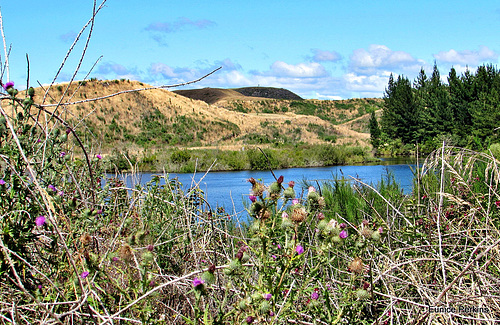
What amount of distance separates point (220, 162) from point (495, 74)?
27.2 metres

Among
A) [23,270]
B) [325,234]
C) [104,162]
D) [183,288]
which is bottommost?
[183,288]

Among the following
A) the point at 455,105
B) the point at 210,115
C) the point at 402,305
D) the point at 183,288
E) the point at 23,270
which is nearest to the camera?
the point at 23,270

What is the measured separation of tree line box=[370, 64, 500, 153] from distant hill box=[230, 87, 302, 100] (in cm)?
4836

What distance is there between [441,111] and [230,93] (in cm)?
5134

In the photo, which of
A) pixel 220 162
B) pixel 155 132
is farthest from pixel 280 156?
pixel 155 132

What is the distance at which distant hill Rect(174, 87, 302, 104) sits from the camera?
75938mm

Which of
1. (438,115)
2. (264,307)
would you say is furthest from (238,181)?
(438,115)

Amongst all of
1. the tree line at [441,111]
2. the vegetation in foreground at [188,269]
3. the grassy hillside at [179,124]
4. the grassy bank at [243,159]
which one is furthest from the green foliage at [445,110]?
the vegetation in foreground at [188,269]

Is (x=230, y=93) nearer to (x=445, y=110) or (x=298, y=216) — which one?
(x=445, y=110)

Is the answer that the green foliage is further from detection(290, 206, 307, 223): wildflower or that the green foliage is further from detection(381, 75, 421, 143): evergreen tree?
detection(290, 206, 307, 223): wildflower

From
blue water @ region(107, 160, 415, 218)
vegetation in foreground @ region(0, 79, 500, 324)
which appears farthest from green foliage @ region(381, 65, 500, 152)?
vegetation in foreground @ region(0, 79, 500, 324)

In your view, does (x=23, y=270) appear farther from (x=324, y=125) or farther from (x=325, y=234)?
(x=324, y=125)

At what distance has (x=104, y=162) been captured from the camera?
3.95m

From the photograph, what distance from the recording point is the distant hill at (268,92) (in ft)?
315
